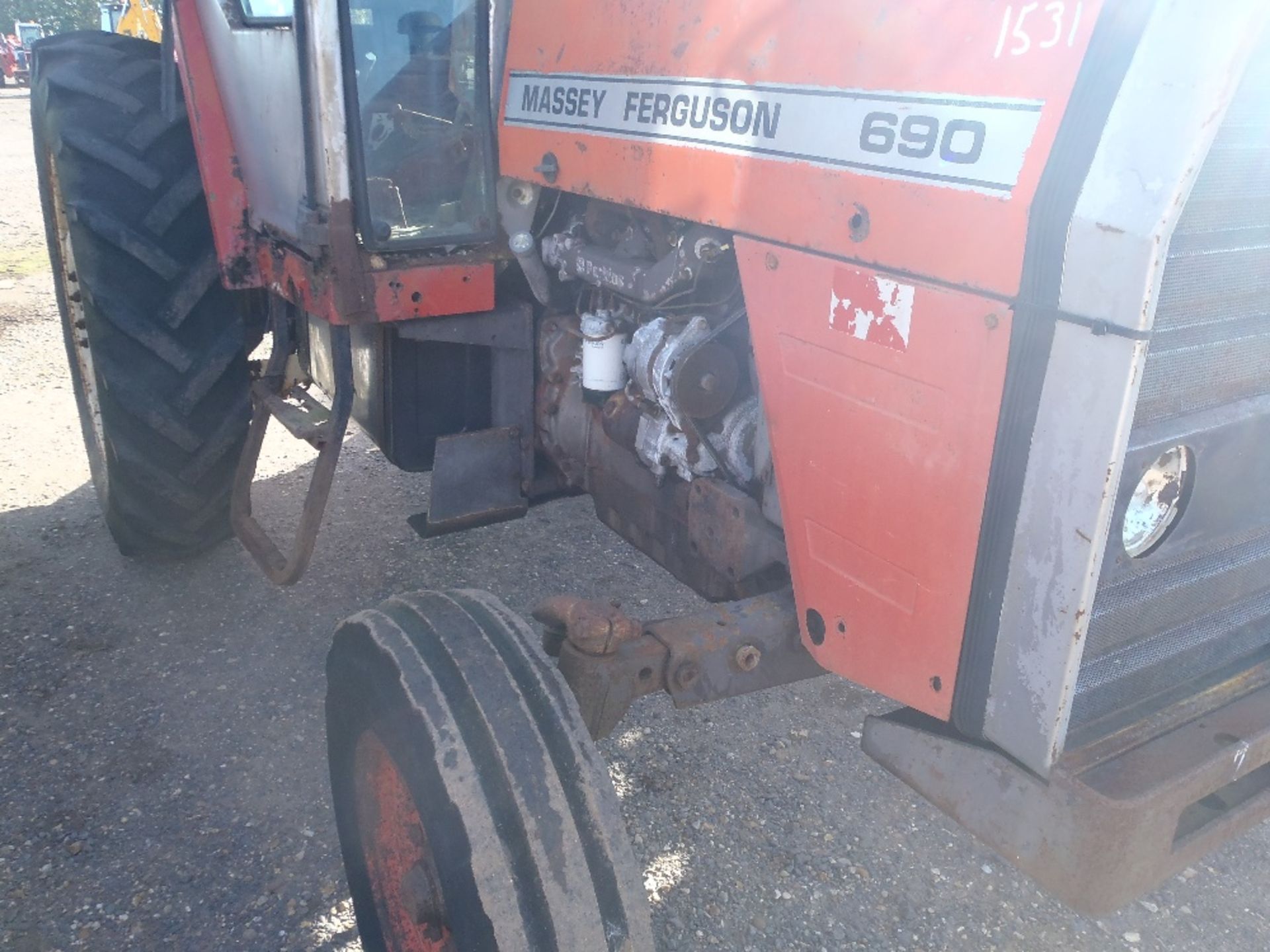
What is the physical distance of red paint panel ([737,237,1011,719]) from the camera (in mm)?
1380

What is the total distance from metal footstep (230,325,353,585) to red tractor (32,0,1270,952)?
0.02 meters

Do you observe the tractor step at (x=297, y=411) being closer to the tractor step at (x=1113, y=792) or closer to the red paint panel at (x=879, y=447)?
the red paint panel at (x=879, y=447)

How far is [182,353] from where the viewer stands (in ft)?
9.39

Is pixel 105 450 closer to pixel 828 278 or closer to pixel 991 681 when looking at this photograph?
Result: pixel 828 278

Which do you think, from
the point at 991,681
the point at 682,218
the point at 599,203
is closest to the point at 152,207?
the point at 599,203

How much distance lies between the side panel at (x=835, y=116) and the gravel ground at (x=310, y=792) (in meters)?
1.40

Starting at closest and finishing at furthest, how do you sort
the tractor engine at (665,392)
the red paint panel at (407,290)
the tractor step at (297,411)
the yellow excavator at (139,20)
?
the tractor engine at (665,392)
the red paint panel at (407,290)
the tractor step at (297,411)
the yellow excavator at (139,20)

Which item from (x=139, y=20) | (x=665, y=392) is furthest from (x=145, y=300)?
(x=139, y=20)

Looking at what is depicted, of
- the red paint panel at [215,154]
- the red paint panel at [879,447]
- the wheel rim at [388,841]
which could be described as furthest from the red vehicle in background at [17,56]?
the red paint panel at [879,447]

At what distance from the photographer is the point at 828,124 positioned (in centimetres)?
154

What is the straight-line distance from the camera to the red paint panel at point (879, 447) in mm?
1380

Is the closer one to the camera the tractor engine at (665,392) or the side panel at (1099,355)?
the side panel at (1099,355)

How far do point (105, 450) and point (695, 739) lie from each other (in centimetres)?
185

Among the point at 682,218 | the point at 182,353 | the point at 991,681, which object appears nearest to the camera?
the point at 991,681
